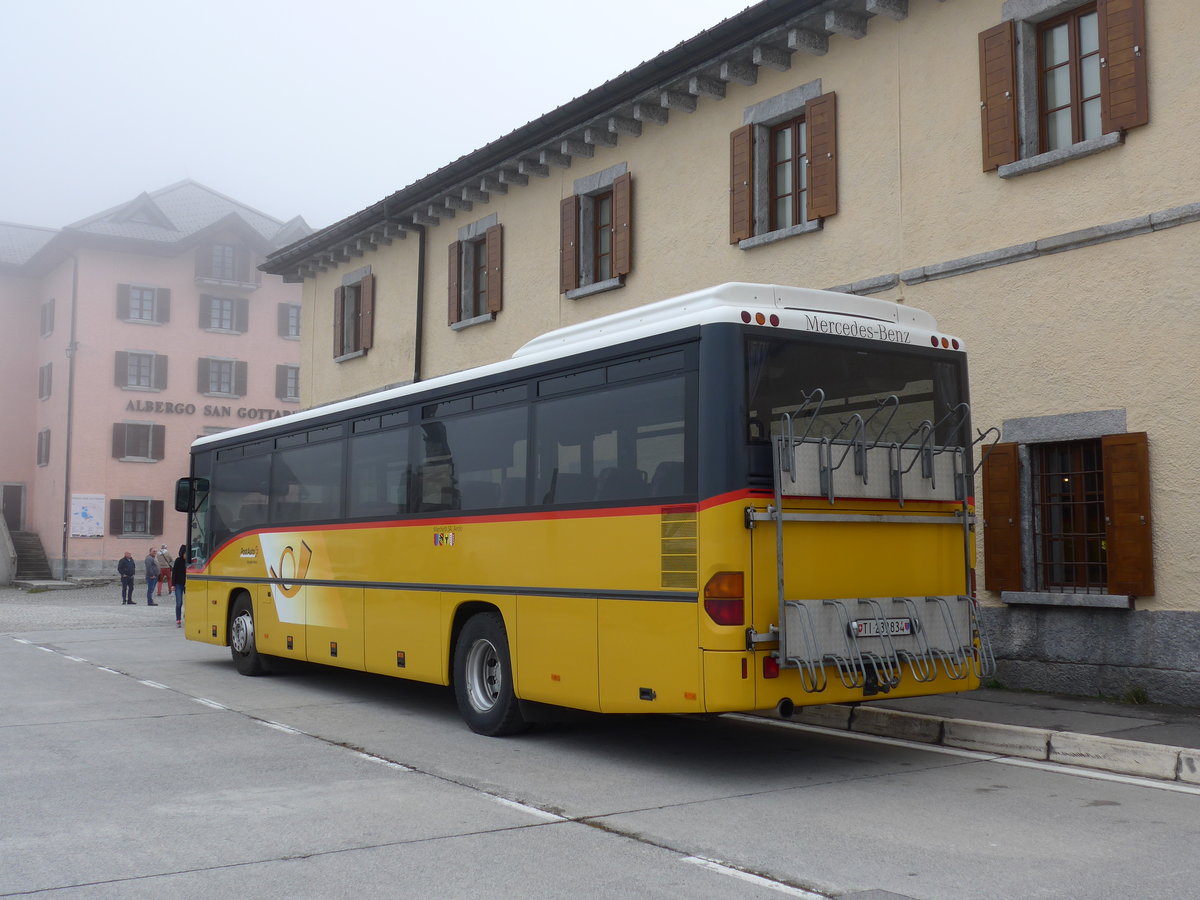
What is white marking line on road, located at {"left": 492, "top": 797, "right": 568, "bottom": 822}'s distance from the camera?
669 cm

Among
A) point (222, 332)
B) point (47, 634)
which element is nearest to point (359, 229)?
point (47, 634)

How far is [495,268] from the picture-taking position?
20.4m

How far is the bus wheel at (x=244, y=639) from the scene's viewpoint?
1417 cm

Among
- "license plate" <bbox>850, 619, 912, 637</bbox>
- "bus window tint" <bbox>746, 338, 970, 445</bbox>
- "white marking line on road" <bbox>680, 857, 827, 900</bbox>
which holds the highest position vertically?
"bus window tint" <bbox>746, 338, 970, 445</bbox>

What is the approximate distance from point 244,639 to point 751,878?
10.2m

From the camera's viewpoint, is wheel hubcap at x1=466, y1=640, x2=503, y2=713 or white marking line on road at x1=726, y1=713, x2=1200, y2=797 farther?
wheel hubcap at x1=466, y1=640, x2=503, y2=713

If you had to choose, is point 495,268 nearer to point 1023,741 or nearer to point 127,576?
point 1023,741

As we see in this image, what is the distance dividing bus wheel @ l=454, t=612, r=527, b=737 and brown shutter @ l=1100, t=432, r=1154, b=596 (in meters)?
5.54

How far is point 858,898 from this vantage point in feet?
16.7

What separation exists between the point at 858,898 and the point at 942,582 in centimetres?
402

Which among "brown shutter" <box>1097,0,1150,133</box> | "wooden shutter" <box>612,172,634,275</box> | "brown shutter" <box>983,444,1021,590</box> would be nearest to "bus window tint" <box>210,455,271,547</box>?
"wooden shutter" <box>612,172,634,275</box>

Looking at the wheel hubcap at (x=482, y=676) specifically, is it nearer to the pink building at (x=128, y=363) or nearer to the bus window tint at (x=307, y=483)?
the bus window tint at (x=307, y=483)

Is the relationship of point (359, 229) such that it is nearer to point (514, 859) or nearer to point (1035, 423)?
point (1035, 423)

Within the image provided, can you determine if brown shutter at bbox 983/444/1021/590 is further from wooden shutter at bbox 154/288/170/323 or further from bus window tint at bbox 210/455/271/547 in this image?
wooden shutter at bbox 154/288/170/323
